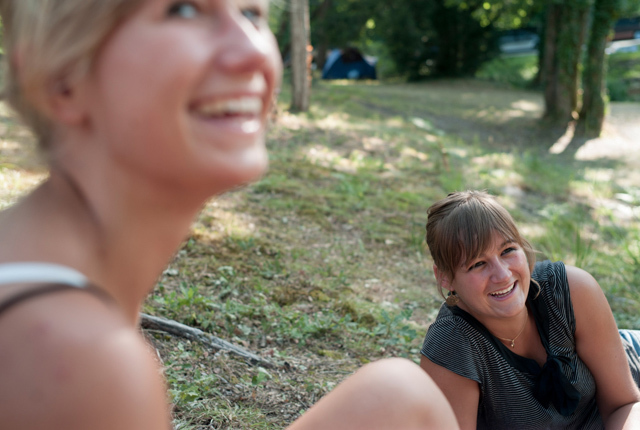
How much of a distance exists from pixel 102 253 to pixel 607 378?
5.80 feet

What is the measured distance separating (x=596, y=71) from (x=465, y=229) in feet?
36.5

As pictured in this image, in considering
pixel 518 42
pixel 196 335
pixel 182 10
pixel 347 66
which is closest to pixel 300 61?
pixel 196 335

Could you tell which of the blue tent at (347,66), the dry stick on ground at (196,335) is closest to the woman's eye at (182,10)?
the dry stick on ground at (196,335)

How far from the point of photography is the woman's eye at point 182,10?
818mm

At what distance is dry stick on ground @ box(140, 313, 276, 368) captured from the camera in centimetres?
270

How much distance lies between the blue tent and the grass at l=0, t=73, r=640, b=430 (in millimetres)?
12787

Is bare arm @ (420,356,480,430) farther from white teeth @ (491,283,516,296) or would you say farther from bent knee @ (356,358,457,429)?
bent knee @ (356,358,457,429)

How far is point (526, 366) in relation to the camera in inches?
79.8

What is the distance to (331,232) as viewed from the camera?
495cm

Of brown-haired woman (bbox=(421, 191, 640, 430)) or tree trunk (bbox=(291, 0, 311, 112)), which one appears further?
tree trunk (bbox=(291, 0, 311, 112))

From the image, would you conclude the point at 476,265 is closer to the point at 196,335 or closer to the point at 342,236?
the point at 196,335

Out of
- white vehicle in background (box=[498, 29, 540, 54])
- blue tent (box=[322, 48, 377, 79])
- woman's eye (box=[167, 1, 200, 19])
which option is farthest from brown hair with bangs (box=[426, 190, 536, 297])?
white vehicle in background (box=[498, 29, 540, 54])

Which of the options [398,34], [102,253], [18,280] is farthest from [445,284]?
[398,34]

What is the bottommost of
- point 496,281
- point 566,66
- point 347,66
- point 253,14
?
point 347,66
